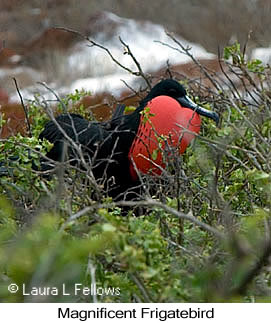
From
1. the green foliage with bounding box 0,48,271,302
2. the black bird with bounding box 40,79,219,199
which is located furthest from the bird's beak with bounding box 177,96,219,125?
the green foliage with bounding box 0,48,271,302

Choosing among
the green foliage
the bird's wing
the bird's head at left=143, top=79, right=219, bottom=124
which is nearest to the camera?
the green foliage

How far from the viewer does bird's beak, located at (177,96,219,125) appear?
201 cm

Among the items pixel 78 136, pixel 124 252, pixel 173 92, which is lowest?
pixel 124 252

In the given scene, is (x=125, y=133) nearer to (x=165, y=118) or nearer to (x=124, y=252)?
(x=165, y=118)

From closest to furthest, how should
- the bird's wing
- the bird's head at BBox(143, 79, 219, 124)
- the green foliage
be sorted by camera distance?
the green foliage
the bird's wing
the bird's head at BBox(143, 79, 219, 124)

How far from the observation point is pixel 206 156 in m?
1.42

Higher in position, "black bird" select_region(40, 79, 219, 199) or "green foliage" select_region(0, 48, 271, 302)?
"black bird" select_region(40, 79, 219, 199)

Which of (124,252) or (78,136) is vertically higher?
(78,136)

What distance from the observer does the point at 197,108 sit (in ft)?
6.60

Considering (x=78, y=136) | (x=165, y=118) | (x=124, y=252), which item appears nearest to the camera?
(x=124, y=252)

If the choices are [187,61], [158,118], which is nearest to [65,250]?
[158,118]

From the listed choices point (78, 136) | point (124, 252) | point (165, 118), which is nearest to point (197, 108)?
point (165, 118)

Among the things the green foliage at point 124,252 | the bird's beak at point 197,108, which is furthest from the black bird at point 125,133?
the green foliage at point 124,252

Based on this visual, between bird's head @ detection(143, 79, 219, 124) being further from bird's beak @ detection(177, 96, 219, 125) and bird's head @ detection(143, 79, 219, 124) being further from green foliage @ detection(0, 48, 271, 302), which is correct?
green foliage @ detection(0, 48, 271, 302)
